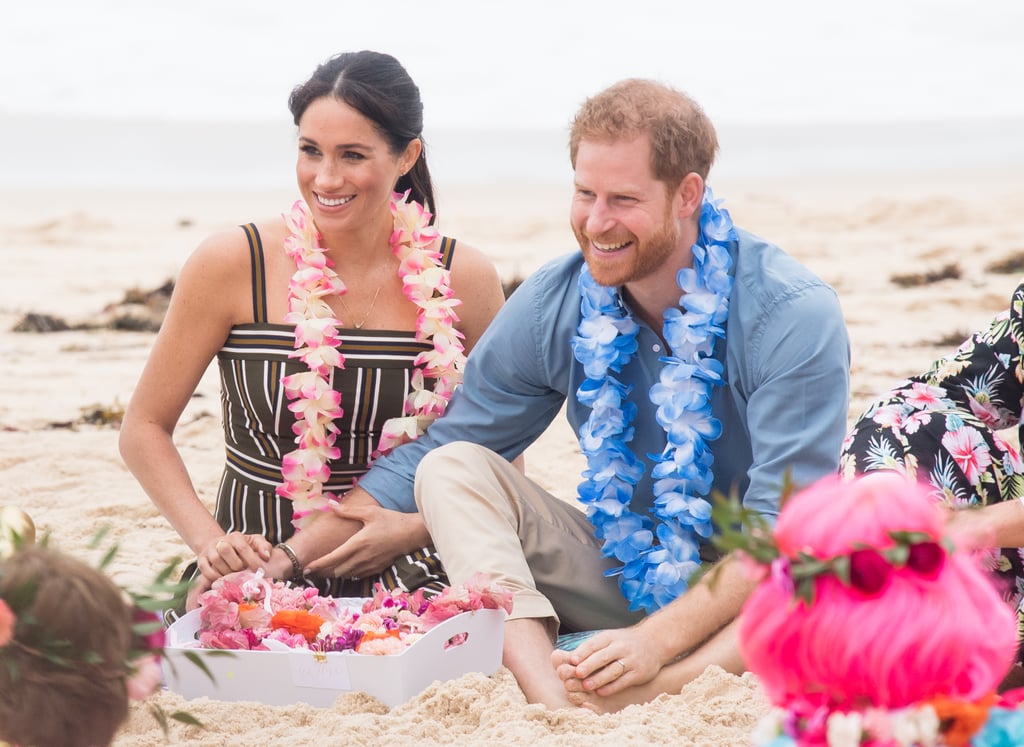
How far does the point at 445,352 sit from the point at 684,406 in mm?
864

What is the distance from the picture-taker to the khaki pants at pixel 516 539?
140 inches

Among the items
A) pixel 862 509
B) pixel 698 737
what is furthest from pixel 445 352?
pixel 862 509

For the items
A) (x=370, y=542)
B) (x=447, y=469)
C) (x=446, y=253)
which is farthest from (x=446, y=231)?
(x=447, y=469)

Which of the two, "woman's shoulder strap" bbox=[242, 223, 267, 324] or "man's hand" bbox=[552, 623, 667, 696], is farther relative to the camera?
"woman's shoulder strap" bbox=[242, 223, 267, 324]

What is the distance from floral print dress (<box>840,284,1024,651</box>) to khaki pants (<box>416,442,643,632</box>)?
2.97 feet

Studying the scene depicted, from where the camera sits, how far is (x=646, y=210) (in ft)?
11.6

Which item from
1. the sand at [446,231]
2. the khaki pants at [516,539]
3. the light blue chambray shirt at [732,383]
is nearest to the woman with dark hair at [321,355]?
the light blue chambray shirt at [732,383]

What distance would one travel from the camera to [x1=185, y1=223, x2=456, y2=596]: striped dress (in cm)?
401

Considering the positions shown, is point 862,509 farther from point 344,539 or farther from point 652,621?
point 344,539

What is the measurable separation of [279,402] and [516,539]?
2.89ft

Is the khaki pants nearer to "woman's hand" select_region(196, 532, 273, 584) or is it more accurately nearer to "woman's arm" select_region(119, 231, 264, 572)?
"woman's hand" select_region(196, 532, 273, 584)

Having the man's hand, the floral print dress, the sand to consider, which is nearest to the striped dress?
the sand

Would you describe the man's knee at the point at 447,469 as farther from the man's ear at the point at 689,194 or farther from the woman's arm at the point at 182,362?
the man's ear at the point at 689,194

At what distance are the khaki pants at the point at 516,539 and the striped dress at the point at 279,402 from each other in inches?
13.5
